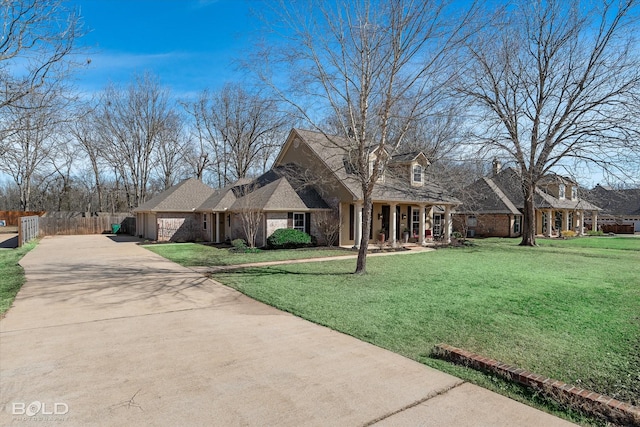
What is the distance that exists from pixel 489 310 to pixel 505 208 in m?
25.1

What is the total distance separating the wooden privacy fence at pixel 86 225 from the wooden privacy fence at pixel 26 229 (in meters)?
4.25

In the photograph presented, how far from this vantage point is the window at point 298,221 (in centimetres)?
1964

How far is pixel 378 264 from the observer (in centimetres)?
1382

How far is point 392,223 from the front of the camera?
798 inches

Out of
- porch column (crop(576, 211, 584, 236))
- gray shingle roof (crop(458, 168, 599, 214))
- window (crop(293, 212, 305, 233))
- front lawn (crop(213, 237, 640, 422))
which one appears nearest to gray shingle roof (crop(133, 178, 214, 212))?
window (crop(293, 212, 305, 233))

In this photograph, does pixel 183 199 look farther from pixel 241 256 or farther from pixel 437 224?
pixel 437 224

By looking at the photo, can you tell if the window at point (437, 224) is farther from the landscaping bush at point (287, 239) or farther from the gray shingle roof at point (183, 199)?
the gray shingle roof at point (183, 199)

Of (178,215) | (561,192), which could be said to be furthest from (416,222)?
(561,192)

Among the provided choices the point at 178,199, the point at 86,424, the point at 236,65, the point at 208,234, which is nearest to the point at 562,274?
the point at 236,65

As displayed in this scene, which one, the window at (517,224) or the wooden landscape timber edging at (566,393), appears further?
the window at (517,224)

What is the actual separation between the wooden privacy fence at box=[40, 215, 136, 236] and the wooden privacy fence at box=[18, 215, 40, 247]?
13.9ft

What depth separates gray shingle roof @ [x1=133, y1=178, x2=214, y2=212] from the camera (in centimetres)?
2429

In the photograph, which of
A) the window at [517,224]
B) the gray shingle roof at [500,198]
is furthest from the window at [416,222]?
the window at [517,224]

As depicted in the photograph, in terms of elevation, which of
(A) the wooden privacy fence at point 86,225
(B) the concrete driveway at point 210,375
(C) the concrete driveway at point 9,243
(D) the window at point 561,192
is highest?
(D) the window at point 561,192
